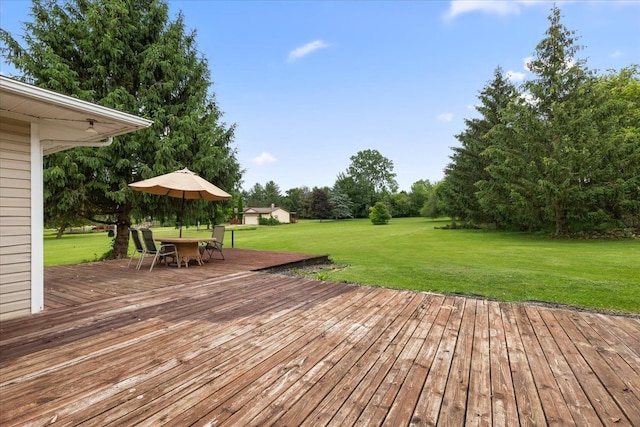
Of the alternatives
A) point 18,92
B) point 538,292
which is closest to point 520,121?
point 538,292

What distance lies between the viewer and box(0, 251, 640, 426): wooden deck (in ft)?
5.73

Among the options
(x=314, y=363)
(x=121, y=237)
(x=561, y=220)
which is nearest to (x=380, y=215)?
(x=561, y=220)

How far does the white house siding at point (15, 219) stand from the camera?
3.43 meters

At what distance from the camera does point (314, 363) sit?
92.2 inches

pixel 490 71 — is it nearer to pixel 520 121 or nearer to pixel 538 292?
pixel 520 121

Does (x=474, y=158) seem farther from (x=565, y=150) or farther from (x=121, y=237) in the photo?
(x=121, y=237)

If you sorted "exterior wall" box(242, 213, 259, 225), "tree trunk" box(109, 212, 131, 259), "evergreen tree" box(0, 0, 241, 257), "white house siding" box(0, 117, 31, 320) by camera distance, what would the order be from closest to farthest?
"white house siding" box(0, 117, 31, 320)
"evergreen tree" box(0, 0, 241, 257)
"tree trunk" box(109, 212, 131, 259)
"exterior wall" box(242, 213, 259, 225)

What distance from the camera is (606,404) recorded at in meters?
1.85

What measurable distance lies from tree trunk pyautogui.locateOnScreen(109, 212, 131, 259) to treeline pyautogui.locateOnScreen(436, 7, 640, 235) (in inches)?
686

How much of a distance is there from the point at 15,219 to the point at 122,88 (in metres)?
6.63

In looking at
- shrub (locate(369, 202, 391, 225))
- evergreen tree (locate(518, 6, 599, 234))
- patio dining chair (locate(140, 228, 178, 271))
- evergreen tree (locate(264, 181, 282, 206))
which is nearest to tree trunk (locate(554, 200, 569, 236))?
evergreen tree (locate(518, 6, 599, 234))

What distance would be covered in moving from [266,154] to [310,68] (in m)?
21.5

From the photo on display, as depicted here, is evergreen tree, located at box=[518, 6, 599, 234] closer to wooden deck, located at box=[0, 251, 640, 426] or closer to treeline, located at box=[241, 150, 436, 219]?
wooden deck, located at box=[0, 251, 640, 426]

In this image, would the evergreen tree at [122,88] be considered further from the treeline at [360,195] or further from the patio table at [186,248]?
the treeline at [360,195]
